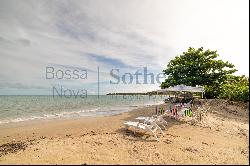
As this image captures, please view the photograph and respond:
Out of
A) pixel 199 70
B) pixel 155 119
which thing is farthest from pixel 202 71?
pixel 155 119

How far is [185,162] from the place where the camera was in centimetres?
619

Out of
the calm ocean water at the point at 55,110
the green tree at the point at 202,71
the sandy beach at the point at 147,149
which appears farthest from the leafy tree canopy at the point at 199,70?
the sandy beach at the point at 147,149

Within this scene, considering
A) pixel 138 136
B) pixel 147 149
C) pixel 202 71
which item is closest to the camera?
pixel 147 149

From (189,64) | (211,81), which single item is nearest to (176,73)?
(189,64)

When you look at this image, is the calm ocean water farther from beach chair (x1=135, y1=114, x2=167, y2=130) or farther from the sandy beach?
the sandy beach

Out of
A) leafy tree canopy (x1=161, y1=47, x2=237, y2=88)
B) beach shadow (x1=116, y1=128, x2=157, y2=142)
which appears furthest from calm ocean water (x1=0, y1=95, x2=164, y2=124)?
beach shadow (x1=116, y1=128, x2=157, y2=142)

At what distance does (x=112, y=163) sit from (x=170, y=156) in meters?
1.81

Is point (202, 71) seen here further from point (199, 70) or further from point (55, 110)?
point (55, 110)

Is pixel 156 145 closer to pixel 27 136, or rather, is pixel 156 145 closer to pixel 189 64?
pixel 27 136

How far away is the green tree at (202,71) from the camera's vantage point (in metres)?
23.3

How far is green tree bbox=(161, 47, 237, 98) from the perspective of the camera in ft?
76.3

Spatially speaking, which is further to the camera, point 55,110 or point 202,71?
point 55,110

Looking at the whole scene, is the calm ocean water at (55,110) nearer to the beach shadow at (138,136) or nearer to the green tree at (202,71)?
the green tree at (202,71)

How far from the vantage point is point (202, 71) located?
23.9m
